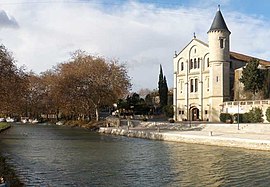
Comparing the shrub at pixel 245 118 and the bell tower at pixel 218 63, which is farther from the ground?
the bell tower at pixel 218 63

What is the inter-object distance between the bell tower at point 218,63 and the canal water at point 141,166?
102 feet

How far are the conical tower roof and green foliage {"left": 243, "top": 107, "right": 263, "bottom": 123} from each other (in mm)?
15114

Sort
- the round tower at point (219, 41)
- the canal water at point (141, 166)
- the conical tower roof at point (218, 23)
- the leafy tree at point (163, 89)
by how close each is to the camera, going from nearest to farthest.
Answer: the canal water at point (141, 166) < the round tower at point (219, 41) < the conical tower roof at point (218, 23) < the leafy tree at point (163, 89)

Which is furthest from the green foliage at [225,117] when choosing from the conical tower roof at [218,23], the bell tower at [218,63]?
the conical tower roof at [218,23]

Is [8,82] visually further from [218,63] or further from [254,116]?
[218,63]

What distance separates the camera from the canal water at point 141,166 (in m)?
17.9

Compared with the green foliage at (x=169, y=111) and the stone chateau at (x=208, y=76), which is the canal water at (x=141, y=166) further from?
the green foliage at (x=169, y=111)

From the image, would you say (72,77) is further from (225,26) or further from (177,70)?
(225,26)

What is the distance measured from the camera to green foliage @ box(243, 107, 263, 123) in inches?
1970

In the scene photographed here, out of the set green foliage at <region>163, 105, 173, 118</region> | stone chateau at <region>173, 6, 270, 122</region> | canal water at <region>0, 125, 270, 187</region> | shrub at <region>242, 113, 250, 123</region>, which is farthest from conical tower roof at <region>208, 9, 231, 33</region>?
canal water at <region>0, 125, 270, 187</region>

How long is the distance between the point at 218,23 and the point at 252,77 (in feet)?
33.3

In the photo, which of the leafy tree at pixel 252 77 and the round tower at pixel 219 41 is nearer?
the leafy tree at pixel 252 77

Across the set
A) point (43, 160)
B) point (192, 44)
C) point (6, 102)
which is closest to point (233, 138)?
point (43, 160)

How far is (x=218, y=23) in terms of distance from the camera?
201ft
